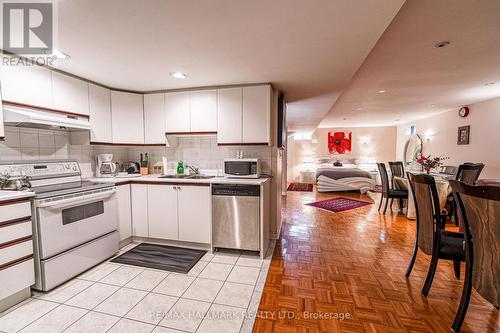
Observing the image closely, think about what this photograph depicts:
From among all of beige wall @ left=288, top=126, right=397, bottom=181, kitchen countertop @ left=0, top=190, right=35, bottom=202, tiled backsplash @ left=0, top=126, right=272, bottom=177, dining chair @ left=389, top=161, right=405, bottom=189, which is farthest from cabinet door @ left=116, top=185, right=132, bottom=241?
beige wall @ left=288, top=126, right=397, bottom=181

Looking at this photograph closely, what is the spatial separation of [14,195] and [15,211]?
133mm

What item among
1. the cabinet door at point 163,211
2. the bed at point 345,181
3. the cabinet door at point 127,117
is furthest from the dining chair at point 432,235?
the bed at point 345,181

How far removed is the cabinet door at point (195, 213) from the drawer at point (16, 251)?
137 centimetres

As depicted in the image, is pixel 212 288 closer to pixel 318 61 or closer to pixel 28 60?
pixel 318 61

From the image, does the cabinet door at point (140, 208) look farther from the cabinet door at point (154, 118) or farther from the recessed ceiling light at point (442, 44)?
the recessed ceiling light at point (442, 44)

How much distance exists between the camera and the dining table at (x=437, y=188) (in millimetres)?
3560

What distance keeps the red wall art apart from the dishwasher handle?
24.5 feet

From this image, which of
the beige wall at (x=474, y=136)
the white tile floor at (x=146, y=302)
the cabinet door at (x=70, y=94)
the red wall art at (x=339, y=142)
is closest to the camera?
the white tile floor at (x=146, y=302)

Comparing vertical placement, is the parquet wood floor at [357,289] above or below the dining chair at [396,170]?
below

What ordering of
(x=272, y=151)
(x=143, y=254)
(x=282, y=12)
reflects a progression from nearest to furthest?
1. (x=282, y=12)
2. (x=143, y=254)
3. (x=272, y=151)

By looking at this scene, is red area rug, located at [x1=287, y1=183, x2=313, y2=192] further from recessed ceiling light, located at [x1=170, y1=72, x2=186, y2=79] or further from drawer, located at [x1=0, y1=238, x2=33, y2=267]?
drawer, located at [x1=0, y1=238, x2=33, y2=267]

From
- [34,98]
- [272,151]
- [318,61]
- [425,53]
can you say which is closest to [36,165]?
[34,98]

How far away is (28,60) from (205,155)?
7.02 feet

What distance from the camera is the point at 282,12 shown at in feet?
4.68
